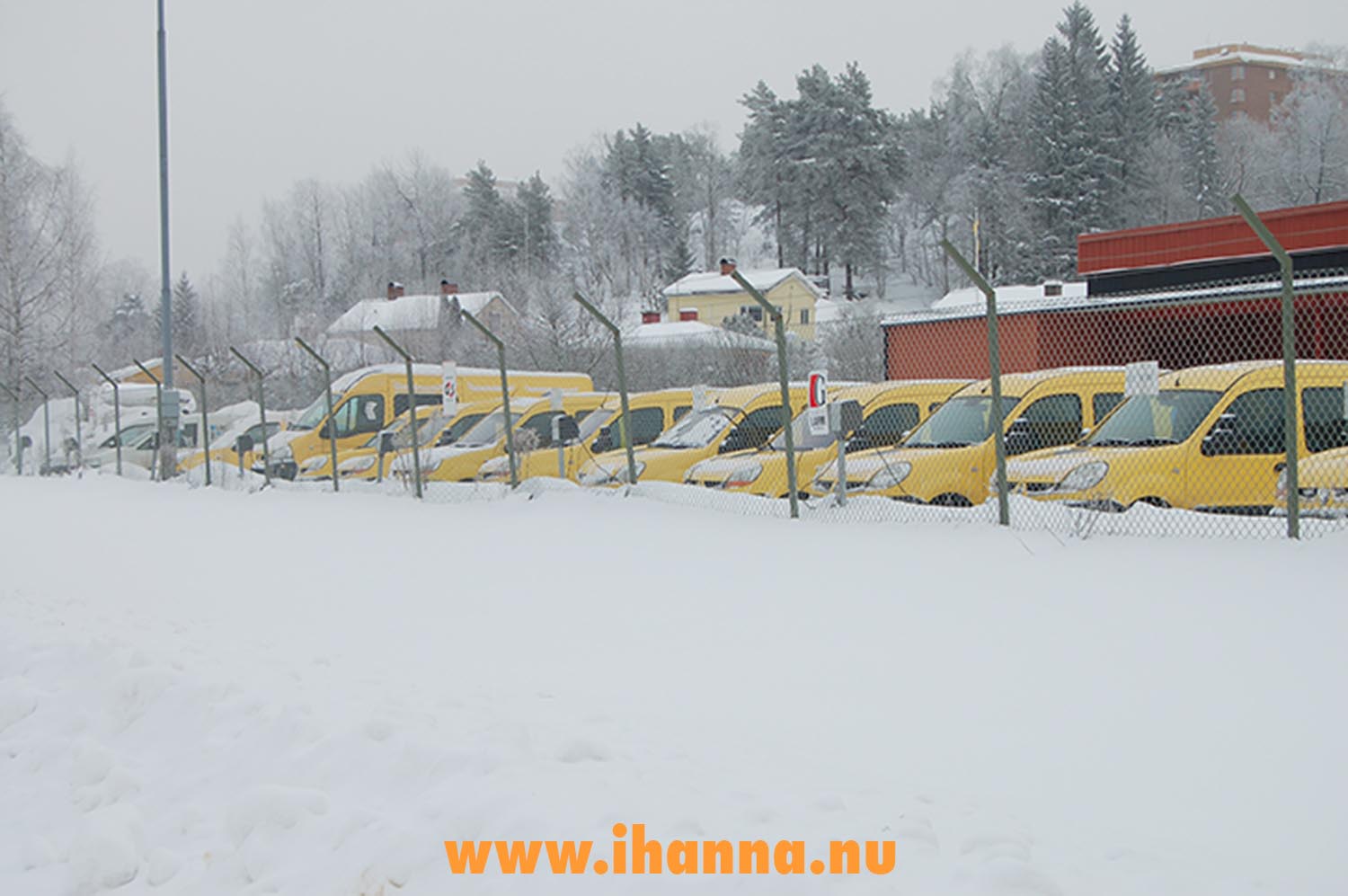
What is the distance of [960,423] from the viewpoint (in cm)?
1084

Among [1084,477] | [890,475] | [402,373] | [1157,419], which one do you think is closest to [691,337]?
[402,373]

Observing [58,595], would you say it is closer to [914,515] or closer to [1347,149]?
[914,515]

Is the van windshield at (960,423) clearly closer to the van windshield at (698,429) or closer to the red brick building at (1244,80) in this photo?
the van windshield at (698,429)

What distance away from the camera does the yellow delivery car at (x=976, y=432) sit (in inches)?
400

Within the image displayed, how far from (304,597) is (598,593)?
7.42 ft

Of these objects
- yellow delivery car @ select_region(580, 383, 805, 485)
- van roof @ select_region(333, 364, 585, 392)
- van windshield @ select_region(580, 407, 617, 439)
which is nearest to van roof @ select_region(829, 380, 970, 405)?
yellow delivery car @ select_region(580, 383, 805, 485)

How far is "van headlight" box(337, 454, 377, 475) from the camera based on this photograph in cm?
1755

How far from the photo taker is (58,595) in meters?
9.15

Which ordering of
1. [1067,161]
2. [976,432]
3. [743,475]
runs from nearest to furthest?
[976,432] < [743,475] < [1067,161]

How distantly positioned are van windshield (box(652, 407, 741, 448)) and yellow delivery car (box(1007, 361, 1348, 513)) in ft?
13.7

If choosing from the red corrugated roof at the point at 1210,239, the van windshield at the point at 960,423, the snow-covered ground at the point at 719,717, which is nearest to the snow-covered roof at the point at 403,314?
the red corrugated roof at the point at 1210,239

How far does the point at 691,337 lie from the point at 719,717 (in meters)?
34.9

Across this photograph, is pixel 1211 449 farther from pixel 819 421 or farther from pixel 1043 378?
pixel 819 421

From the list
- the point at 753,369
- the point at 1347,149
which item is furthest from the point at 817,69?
the point at 753,369
